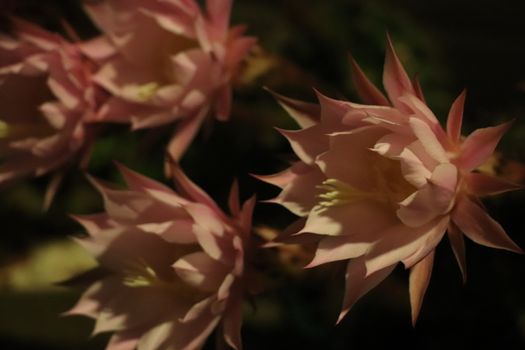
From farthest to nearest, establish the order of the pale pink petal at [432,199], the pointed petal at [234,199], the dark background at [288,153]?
the dark background at [288,153], the pointed petal at [234,199], the pale pink petal at [432,199]

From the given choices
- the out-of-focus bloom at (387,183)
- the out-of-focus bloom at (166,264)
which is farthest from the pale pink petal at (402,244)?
the out-of-focus bloom at (166,264)

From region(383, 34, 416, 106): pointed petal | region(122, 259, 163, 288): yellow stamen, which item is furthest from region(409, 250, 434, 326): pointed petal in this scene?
region(122, 259, 163, 288): yellow stamen

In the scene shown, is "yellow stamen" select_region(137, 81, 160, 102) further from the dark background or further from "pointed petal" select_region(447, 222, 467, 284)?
"pointed petal" select_region(447, 222, 467, 284)

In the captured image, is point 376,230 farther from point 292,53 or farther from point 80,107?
point 292,53

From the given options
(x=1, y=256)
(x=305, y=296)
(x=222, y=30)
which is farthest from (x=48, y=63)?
(x=1, y=256)

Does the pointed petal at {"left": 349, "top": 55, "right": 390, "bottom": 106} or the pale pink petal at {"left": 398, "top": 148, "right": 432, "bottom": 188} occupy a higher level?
the pointed petal at {"left": 349, "top": 55, "right": 390, "bottom": 106}

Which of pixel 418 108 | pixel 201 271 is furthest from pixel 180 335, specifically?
pixel 418 108

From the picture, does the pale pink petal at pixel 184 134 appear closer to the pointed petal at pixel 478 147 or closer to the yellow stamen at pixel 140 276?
the yellow stamen at pixel 140 276
